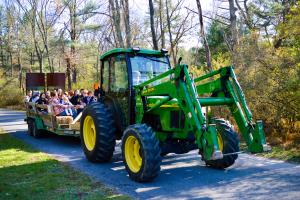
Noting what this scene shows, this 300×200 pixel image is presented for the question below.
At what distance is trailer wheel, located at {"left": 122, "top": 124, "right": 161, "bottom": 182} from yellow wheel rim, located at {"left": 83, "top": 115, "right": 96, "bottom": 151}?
197 cm

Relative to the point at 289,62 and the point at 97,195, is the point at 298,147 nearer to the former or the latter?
the point at 289,62

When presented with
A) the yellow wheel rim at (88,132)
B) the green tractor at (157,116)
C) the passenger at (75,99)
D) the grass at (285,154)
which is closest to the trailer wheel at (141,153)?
the green tractor at (157,116)

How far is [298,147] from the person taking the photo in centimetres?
971

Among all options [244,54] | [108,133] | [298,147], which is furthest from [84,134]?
[244,54]

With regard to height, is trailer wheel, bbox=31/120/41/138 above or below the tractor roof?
below

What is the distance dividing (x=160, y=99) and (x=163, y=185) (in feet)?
5.86

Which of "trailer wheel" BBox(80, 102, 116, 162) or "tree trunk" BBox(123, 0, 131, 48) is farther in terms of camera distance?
"tree trunk" BBox(123, 0, 131, 48)

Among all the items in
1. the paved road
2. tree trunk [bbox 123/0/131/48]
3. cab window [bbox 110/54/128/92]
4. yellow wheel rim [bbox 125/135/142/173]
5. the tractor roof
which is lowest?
the paved road

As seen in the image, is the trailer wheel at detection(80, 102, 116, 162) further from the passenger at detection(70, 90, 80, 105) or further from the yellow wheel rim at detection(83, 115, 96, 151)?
the passenger at detection(70, 90, 80, 105)

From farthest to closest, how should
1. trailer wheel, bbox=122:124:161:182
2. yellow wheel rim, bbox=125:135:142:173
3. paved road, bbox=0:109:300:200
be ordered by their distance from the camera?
yellow wheel rim, bbox=125:135:142:173
trailer wheel, bbox=122:124:161:182
paved road, bbox=0:109:300:200

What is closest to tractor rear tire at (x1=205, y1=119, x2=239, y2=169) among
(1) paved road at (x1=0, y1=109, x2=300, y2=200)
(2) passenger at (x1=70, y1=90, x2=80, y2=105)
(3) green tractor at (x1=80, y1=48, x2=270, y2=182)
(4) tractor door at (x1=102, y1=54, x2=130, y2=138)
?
(3) green tractor at (x1=80, y1=48, x2=270, y2=182)

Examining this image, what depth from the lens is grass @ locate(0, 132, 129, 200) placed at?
6.28m

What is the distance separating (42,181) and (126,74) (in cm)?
281

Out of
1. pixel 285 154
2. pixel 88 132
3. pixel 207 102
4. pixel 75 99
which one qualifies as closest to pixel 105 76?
→ pixel 88 132
